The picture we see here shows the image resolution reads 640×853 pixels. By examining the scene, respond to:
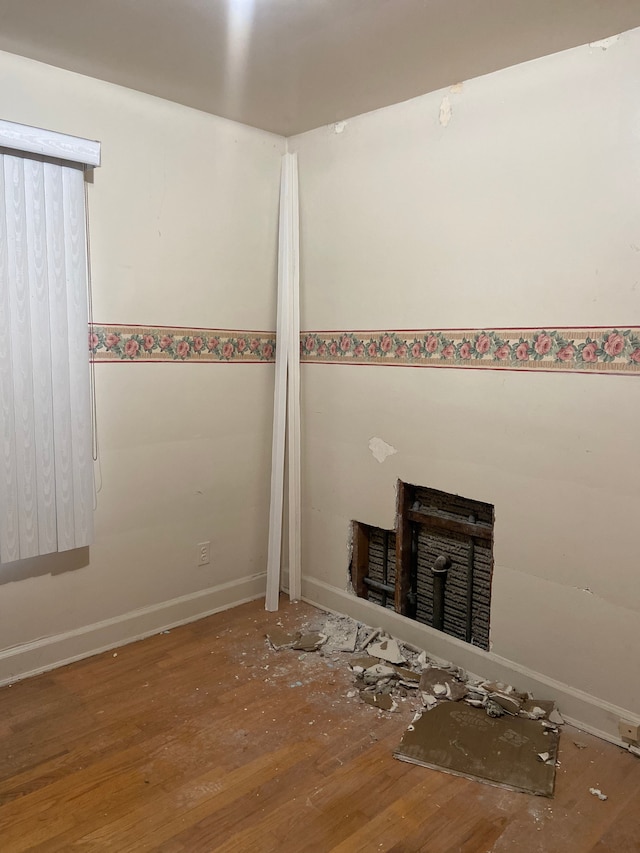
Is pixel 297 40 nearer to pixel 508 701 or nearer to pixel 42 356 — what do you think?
pixel 42 356

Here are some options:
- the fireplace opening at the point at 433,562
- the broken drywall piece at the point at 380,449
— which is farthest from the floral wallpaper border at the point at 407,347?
the fireplace opening at the point at 433,562

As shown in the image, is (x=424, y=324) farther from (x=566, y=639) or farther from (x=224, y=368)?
(x=566, y=639)

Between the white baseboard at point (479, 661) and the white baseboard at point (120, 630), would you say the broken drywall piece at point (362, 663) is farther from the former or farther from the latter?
the white baseboard at point (120, 630)

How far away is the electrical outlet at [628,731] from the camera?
6.93 feet

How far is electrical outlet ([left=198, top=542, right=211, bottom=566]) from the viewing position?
3.05 meters

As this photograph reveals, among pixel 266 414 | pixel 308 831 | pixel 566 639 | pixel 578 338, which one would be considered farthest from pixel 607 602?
pixel 266 414

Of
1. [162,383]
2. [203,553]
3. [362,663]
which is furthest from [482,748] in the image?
[162,383]

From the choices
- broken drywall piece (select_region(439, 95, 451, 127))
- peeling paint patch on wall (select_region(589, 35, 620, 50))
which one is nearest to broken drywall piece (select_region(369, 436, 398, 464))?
broken drywall piece (select_region(439, 95, 451, 127))

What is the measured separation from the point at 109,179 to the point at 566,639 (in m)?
2.45

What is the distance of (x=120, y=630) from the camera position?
2771 millimetres

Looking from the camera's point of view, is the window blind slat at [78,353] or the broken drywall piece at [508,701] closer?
the broken drywall piece at [508,701]

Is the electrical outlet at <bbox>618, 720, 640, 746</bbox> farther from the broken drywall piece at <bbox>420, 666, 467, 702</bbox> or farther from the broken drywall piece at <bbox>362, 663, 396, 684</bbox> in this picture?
the broken drywall piece at <bbox>362, 663, 396, 684</bbox>

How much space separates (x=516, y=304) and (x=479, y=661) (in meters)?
1.39

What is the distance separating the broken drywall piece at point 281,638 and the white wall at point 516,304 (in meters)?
0.34
